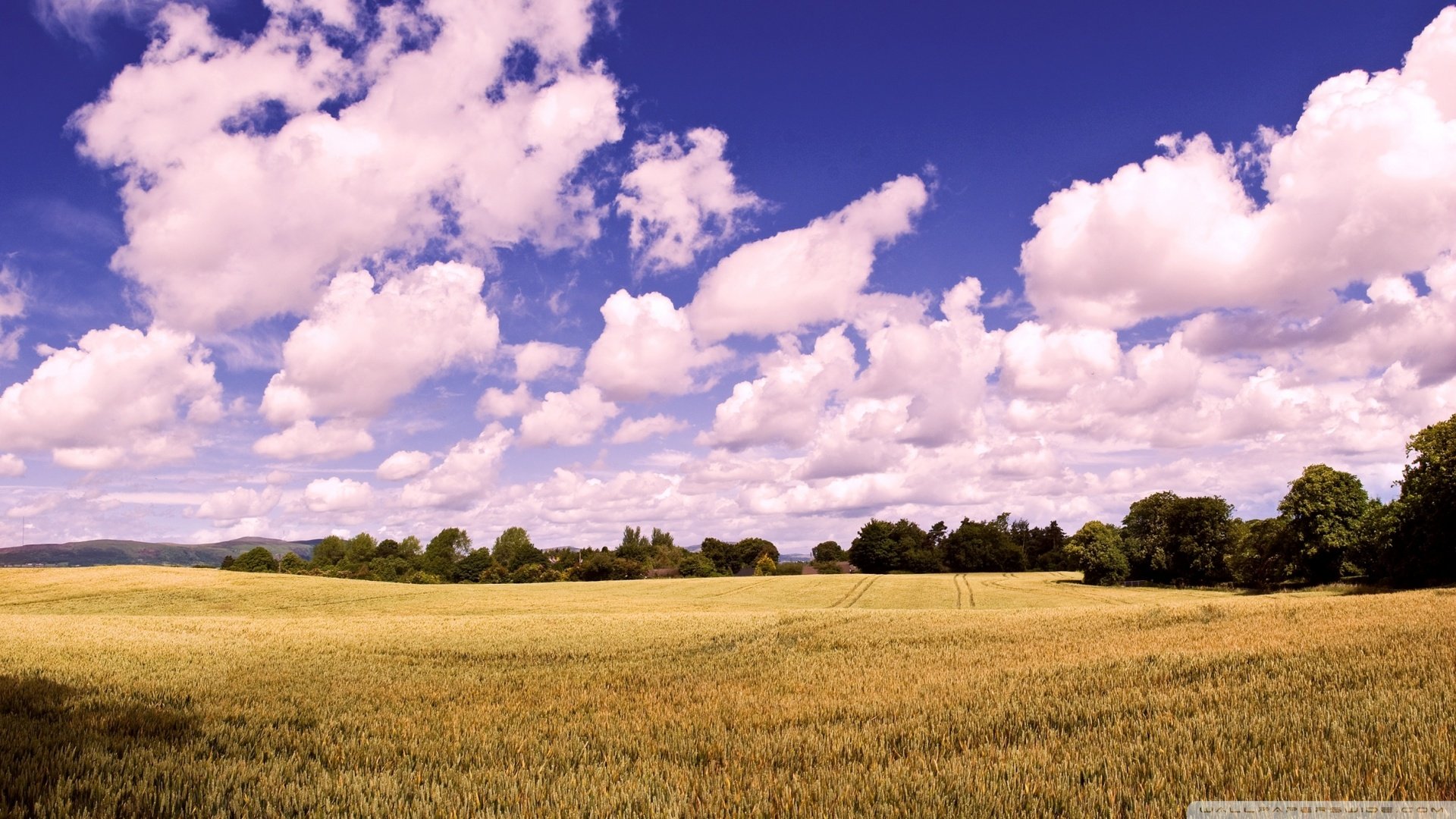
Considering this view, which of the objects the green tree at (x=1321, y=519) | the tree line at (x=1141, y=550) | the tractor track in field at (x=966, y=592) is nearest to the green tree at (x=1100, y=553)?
the tree line at (x=1141, y=550)

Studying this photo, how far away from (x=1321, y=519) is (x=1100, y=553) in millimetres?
32917

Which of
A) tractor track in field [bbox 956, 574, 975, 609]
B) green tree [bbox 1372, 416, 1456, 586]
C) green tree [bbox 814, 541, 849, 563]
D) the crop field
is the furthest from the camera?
green tree [bbox 814, 541, 849, 563]

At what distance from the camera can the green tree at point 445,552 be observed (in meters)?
147

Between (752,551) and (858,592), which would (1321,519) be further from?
(752,551)

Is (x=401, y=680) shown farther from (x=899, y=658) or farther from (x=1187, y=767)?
(x=1187, y=767)

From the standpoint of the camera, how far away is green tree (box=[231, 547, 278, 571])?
126 metres

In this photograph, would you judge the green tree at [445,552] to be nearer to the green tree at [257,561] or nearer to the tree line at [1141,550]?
the tree line at [1141,550]

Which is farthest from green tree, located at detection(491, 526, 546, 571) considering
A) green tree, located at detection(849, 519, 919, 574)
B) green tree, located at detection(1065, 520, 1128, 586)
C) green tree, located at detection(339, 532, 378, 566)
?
green tree, located at detection(1065, 520, 1128, 586)

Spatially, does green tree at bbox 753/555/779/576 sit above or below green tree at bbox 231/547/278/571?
below

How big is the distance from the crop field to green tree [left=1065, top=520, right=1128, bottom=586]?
240ft

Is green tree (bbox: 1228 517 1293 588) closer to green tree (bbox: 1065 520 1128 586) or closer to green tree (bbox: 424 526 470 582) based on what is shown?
green tree (bbox: 1065 520 1128 586)

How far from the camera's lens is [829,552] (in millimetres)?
195250

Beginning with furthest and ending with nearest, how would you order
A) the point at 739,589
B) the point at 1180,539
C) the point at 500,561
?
the point at 500,561
the point at 1180,539
the point at 739,589

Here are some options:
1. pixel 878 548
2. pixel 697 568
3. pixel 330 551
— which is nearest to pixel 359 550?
pixel 330 551
